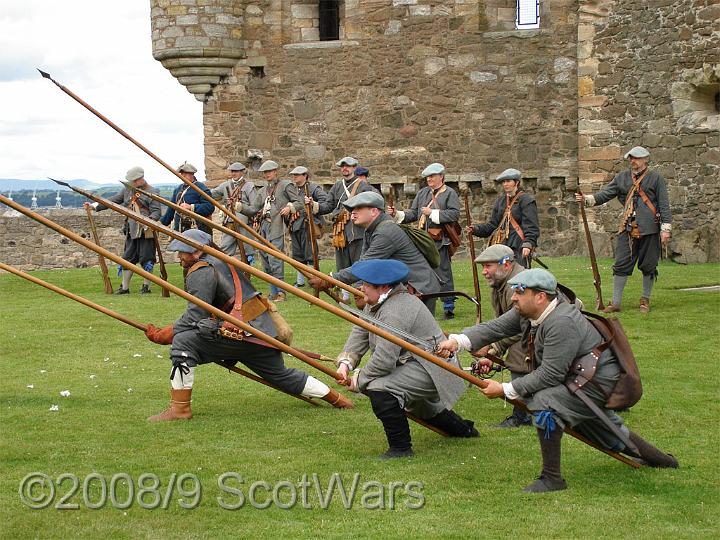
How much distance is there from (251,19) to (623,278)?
12.2 m

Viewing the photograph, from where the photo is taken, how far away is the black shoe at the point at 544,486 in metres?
7.40

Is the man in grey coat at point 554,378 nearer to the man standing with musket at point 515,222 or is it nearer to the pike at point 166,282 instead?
the pike at point 166,282

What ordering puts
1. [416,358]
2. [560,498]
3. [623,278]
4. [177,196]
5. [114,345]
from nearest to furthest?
[560,498] → [416,358] → [114,345] → [623,278] → [177,196]

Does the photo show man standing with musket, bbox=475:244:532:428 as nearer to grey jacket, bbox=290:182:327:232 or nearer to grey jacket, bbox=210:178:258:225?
grey jacket, bbox=290:182:327:232

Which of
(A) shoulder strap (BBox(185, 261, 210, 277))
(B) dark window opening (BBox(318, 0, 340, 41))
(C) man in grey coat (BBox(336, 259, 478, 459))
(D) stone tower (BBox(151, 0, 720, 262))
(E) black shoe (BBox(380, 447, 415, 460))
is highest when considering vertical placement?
(B) dark window opening (BBox(318, 0, 340, 41))

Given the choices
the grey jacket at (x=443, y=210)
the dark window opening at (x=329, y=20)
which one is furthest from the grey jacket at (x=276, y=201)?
the dark window opening at (x=329, y=20)

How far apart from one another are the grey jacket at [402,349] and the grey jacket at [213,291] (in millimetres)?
1233

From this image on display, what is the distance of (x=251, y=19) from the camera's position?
2433 cm

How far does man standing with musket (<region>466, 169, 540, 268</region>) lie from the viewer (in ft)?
44.6

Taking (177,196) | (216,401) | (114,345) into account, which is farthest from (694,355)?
(177,196)

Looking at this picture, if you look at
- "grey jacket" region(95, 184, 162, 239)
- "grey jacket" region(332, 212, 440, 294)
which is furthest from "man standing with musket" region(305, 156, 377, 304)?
"grey jacket" region(332, 212, 440, 294)

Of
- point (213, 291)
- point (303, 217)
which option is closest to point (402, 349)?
point (213, 291)

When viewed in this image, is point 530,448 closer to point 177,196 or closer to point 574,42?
point 177,196

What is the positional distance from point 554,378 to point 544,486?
64 centimetres
